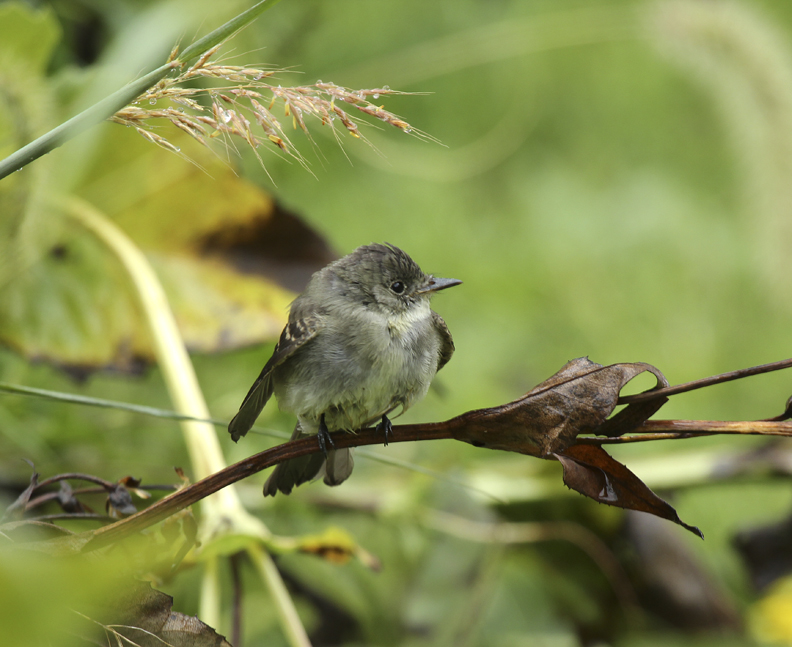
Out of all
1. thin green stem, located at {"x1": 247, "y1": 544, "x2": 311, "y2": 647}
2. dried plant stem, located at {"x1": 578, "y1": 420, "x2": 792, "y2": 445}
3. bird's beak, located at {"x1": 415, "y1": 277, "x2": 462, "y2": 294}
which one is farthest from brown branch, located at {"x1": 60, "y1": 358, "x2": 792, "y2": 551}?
bird's beak, located at {"x1": 415, "y1": 277, "x2": 462, "y2": 294}

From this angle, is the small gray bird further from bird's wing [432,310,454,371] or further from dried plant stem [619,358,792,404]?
dried plant stem [619,358,792,404]

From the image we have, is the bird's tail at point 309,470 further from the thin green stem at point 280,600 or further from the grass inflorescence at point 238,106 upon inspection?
the grass inflorescence at point 238,106

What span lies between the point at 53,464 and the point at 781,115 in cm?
245

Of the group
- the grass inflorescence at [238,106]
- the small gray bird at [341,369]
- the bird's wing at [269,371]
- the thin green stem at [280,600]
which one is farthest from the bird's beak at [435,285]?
the grass inflorescence at [238,106]

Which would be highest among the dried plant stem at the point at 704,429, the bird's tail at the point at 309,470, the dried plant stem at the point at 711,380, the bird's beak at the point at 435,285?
the bird's beak at the point at 435,285

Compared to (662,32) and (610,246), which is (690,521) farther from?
(662,32)

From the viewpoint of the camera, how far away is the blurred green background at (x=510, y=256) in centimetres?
181

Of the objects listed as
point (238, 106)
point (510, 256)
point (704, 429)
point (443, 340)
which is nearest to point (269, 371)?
point (443, 340)

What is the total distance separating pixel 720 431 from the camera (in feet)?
2.34

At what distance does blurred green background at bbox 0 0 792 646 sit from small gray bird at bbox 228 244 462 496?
17.7 inches

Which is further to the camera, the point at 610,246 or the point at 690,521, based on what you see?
the point at 610,246

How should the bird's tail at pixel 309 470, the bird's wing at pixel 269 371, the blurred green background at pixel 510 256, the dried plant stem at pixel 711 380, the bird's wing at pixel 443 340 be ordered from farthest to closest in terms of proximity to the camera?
the blurred green background at pixel 510 256 → the bird's wing at pixel 443 340 → the bird's tail at pixel 309 470 → the bird's wing at pixel 269 371 → the dried plant stem at pixel 711 380

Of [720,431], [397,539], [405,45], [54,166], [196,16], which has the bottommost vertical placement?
[720,431]

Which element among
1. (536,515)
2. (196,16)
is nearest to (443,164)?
(196,16)
